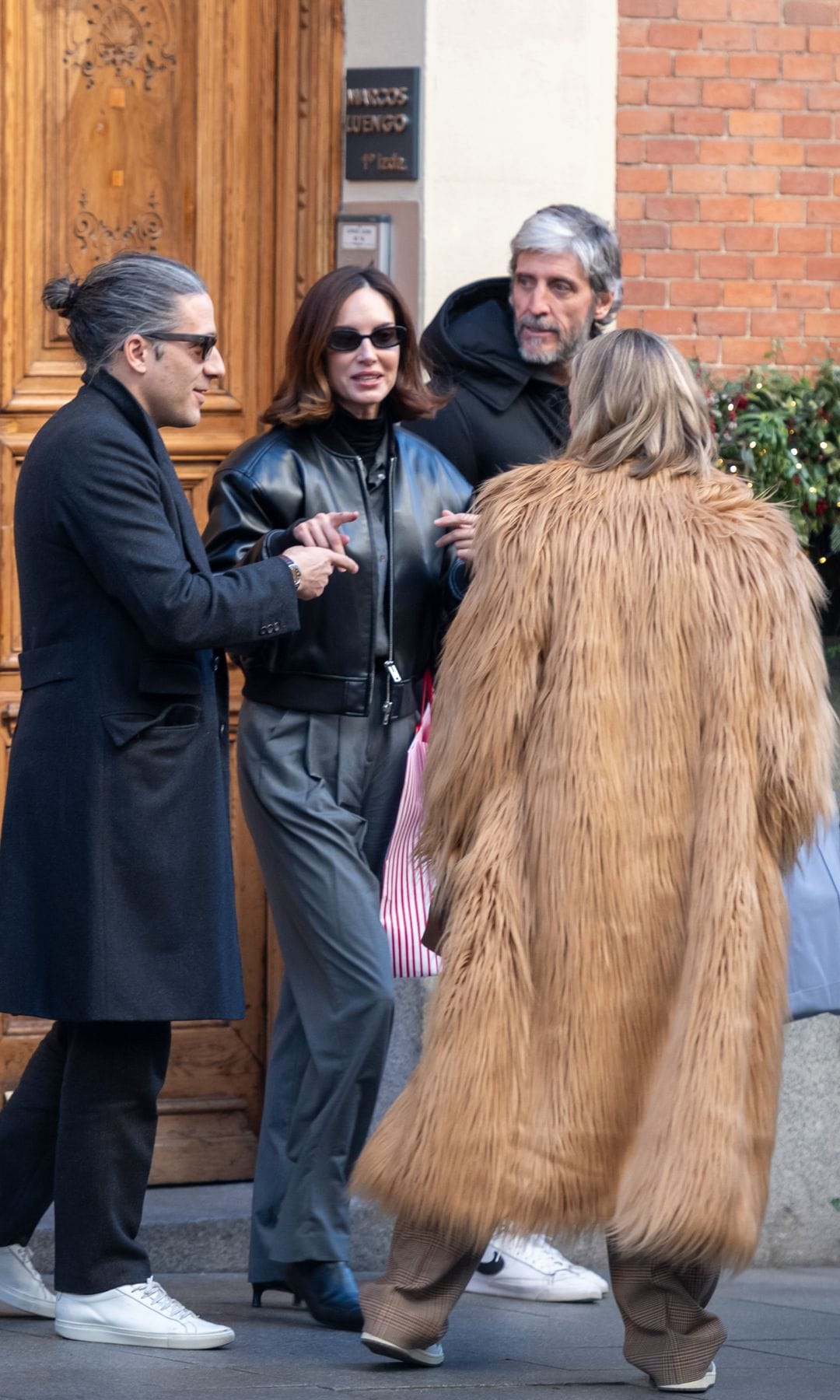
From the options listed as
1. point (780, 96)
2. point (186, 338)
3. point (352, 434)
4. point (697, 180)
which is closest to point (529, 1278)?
point (352, 434)

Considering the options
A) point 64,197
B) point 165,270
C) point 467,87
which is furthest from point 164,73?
point 165,270

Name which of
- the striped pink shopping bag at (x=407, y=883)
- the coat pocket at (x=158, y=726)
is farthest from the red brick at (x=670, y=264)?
the coat pocket at (x=158, y=726)

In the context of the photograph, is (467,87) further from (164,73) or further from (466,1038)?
(466,1038)

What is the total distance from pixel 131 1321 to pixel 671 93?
3817 mm

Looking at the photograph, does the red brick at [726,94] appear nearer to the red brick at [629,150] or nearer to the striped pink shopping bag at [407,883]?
the red brick at [629,150]

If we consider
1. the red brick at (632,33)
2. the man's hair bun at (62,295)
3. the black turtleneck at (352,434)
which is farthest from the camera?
the red brick at (632,33)

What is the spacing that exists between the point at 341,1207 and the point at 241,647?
1218 mm

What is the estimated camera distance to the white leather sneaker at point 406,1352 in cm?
424

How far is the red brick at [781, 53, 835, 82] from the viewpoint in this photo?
646cm

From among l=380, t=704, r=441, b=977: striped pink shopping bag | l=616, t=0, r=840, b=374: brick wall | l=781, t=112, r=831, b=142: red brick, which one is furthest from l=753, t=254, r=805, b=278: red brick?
l=380, t=704, r=441, b=977: striped pink shopping bag

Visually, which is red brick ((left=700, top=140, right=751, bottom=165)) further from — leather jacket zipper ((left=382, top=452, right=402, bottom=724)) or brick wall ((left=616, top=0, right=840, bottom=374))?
leather jacket zipper ((left=382, top=452, right=402, bottom=724))

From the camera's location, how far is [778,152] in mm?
6457

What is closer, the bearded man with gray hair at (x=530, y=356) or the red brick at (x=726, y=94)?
the bearded man with gray hair at (x=530, y=356)

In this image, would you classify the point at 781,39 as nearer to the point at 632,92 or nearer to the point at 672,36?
the point at 672,36
